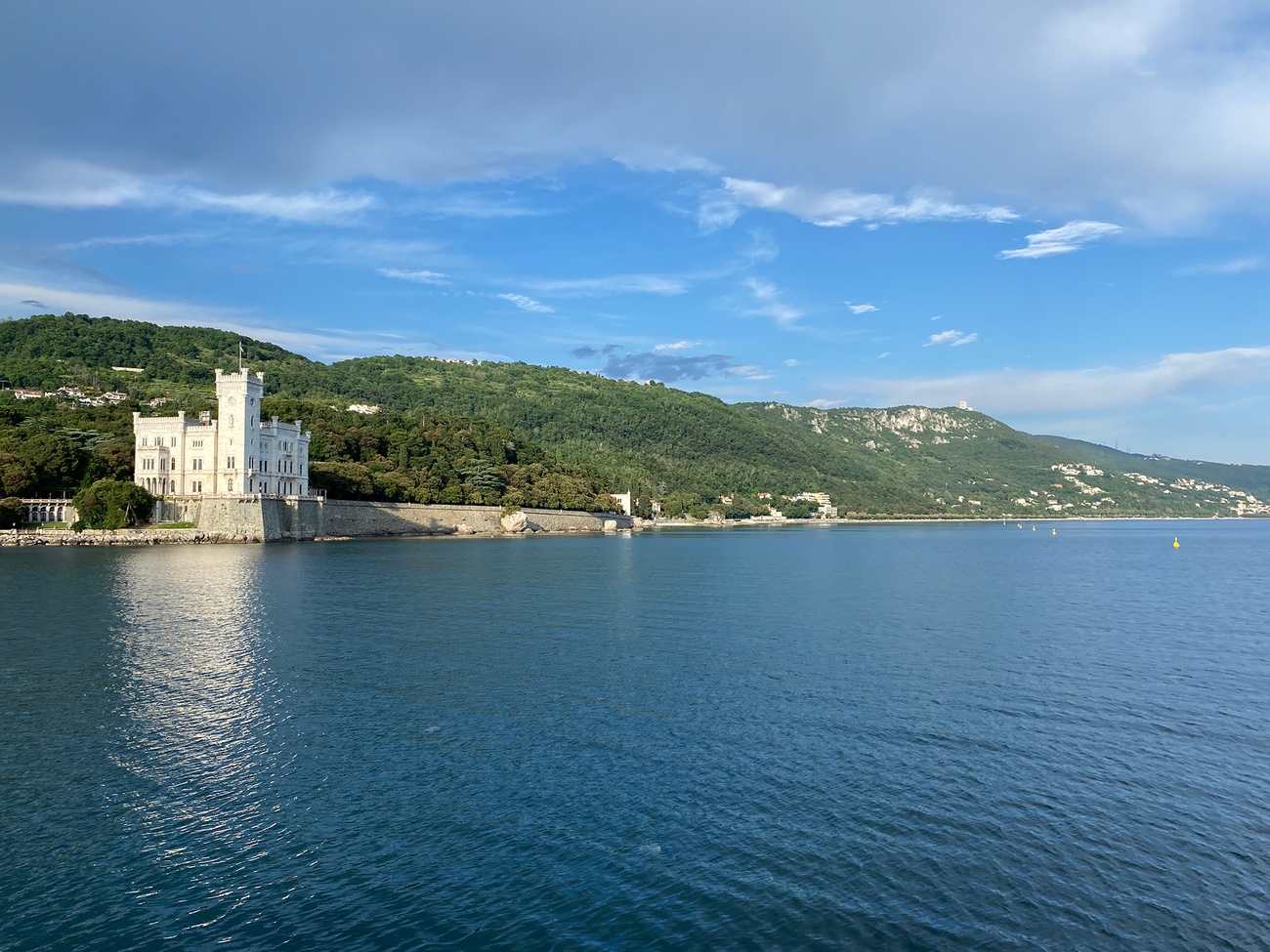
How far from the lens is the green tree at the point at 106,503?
6700 centimetres

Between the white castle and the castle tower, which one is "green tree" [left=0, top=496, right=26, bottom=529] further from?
the castle tower

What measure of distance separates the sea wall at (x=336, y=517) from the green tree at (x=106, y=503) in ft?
10.3

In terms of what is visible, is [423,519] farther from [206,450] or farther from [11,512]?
[11,512]

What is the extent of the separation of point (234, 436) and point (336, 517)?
1415 centimetres

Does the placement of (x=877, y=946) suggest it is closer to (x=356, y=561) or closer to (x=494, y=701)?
(x=494, y=701)

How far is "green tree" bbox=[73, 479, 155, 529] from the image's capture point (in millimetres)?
67000

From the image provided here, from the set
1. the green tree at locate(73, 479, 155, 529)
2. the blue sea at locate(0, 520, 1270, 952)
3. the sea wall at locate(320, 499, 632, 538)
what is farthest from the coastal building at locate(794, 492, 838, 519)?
the blue sea at locate(0, 520, 1270, 952)

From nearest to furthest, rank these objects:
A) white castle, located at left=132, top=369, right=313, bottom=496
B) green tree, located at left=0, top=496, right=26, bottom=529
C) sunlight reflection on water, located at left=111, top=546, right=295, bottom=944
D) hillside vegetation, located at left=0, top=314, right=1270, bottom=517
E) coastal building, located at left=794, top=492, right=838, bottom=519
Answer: sunlight reflection on water, located at left=111, top=546, right=295, bottom=944
green tree, located at left=0, top=496, right=26, bottom=529
white castle, located at left=132, top=369, right=313, bottom=496
hillside vegetation, located at left=0, top=314, right=1270, bottom=517
coastal building, located at left=794, top=492, right=838, bottom=519

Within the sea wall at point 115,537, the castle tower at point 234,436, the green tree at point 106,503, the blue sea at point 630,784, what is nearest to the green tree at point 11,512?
the sea wall at point 115,537

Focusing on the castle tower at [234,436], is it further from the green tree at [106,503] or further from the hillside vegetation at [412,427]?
the hillside vegetation at [412,427]

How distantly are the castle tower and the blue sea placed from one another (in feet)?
149

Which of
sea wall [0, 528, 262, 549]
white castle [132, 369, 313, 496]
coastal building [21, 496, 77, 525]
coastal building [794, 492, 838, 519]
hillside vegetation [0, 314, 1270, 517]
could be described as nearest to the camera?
sea wall [0, 528, 262, 549]

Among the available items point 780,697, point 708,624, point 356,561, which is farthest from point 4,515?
point 780,697

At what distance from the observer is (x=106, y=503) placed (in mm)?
67125
